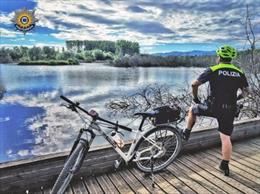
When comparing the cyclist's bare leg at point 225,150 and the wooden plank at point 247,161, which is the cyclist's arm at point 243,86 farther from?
the wooden plank at point 247,161

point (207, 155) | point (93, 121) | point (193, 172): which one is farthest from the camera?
point (207, 155)

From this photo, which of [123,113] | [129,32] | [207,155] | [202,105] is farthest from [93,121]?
[123,113]

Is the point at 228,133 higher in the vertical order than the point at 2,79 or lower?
lower

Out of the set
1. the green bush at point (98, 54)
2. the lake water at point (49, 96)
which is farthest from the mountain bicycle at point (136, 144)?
the green bush at point (98, 54)

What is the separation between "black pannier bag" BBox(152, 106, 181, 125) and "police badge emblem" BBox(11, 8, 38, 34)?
1719 mm

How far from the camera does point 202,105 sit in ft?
8.78

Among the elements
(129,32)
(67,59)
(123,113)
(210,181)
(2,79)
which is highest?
(129,32)

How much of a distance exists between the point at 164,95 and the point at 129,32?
289 cm

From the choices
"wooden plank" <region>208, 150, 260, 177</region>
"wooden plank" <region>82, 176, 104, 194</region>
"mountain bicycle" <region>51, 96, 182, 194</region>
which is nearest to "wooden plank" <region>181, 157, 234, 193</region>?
"mountain bicycle" <region>51, 96, 182, 194</region>

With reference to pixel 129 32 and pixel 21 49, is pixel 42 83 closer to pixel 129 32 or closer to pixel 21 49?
pixel 21 49

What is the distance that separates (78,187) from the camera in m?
2.29

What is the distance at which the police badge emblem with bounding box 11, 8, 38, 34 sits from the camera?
9.16 feet

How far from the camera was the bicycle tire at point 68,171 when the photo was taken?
1898 mm

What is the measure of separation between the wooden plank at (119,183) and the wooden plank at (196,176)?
68 centimetres
